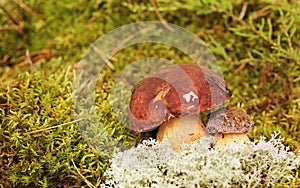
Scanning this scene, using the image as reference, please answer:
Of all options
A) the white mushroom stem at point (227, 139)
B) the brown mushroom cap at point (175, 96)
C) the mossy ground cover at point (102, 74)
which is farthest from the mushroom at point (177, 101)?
the mossy ground cover at point (102, 74)

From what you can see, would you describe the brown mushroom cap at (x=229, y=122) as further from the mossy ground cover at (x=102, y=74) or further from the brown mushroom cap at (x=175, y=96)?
the mossy ground cover at (x=102, y=74)

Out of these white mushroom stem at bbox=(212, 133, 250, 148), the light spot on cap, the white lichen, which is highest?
the light spot on cap

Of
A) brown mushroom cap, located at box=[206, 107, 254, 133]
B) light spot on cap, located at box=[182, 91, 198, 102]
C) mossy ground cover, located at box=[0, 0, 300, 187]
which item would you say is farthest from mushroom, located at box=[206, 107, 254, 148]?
mossy ground cover, located at box=[0, 0, 300, 187]

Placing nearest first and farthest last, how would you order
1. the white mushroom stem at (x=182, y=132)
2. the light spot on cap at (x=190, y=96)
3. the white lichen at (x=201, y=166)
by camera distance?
the white lichen at (x=201, y=166), the light spot on cap at (x=190, y=96), the white mushroom stem at (x=182, y=132)

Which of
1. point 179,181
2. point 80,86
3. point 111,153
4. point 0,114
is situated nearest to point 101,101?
point 80,86

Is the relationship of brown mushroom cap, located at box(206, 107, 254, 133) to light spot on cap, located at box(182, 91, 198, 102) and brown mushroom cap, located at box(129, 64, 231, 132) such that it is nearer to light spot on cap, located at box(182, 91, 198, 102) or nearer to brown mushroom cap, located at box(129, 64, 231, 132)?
brown mushroom cap, located at box(129, 64, 231, 132)

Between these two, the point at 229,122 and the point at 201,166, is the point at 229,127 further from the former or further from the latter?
the point at 201,166

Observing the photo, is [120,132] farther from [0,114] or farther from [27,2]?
[27,2]
